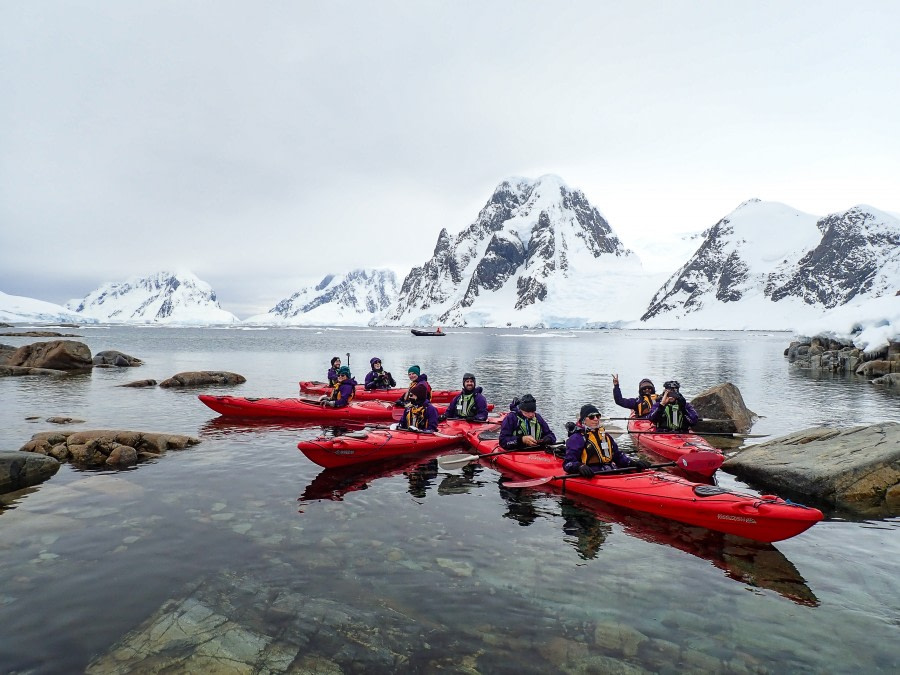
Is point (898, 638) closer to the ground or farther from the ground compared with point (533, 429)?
closer to the ground

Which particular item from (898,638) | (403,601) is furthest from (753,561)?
(403,601)

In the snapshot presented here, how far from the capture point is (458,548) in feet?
27.6

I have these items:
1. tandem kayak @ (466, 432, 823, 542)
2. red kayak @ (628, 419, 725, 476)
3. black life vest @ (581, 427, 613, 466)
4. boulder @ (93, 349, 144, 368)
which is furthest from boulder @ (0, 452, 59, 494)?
boulder @ (93, 349, 144, 368)

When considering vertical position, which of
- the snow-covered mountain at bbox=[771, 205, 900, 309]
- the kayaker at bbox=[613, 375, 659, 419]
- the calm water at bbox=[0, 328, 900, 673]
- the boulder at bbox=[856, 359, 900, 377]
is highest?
the snow-covered mountain at bbox=[771, 205, 900, 309]

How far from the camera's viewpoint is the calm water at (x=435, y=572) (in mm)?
5840

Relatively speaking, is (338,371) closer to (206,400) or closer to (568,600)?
(206,400)

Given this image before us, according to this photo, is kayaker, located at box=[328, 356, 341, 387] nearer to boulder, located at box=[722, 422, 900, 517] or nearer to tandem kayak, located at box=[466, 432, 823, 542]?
tandem kayak, located at box=[466, 432, 823, 542]

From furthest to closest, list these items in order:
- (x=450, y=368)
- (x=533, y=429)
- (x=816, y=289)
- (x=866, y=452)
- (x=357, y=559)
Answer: (x=816, y=289) → (x=450, y=368) → (x=533, y=429) → (x=866, y=452) → (x=357, y=559)

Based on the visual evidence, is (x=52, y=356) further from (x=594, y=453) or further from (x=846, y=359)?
(x=846, y=359)

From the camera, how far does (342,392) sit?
19.1 meters

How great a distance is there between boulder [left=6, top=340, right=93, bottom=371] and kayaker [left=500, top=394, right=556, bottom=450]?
3551 centimetres

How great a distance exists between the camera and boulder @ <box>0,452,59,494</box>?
10672mm

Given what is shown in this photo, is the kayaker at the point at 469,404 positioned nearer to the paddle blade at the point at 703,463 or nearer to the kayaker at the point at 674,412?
the kayaker at the point at 674,412

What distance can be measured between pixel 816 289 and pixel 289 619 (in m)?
232
